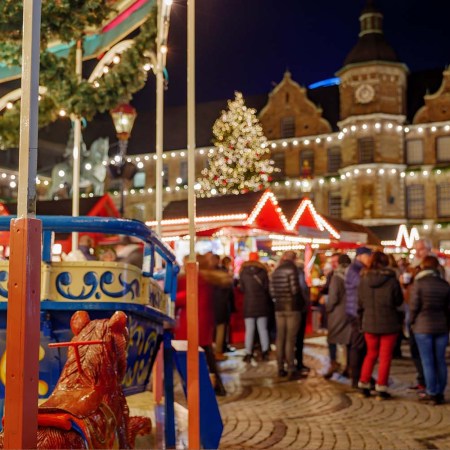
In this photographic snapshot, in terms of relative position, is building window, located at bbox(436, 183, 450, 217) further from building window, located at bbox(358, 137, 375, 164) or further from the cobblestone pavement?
the cobblestone pavement

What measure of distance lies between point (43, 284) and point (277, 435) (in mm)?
3375

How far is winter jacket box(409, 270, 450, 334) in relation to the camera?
27.2 feet

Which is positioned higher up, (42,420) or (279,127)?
(279,127)

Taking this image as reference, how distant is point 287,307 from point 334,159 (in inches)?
1433

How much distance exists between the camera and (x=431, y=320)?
8297 mm

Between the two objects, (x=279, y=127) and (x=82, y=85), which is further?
(x=279, y=127)

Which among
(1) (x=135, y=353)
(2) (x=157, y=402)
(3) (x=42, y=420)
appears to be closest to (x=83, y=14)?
(2) (x=157, y=402)

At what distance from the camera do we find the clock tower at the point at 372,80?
4366cm

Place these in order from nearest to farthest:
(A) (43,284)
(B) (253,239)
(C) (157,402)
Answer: (A) (43,284), (C) (157,402), (B) (253,239)

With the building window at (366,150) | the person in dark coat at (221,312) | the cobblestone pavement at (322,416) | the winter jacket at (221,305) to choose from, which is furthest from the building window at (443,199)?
the cobblestone pavement at (322,416)

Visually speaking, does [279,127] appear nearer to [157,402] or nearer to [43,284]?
[157,402]

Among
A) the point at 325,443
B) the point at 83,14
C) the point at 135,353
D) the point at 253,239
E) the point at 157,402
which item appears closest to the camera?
the point at 135,353

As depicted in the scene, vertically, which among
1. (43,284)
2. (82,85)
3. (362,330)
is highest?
(82,85)

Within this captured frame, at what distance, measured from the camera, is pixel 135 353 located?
Answer: 4.73 m
